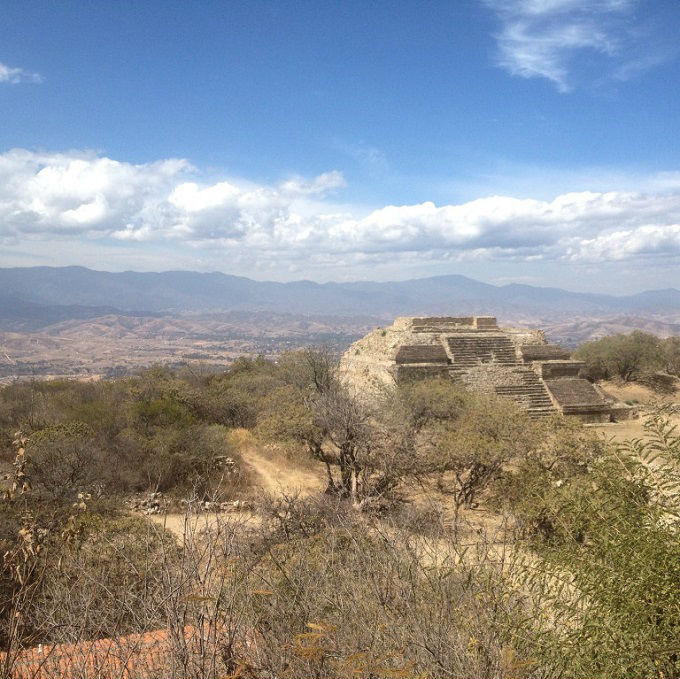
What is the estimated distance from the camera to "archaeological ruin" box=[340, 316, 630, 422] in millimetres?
17953

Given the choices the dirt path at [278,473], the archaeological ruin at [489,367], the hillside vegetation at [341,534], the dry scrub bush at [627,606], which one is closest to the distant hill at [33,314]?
the archaeological ruin at [489,367]

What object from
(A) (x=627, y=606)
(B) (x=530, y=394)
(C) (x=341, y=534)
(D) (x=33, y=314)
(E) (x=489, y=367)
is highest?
(A) (x=627, y=606)

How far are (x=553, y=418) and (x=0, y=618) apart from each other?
10.5 m

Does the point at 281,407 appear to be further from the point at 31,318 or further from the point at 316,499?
the point at 31,318

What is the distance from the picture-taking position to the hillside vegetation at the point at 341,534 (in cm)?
284

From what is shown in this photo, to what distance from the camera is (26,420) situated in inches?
532

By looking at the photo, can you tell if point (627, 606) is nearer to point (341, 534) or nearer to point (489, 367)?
point (341, 534)

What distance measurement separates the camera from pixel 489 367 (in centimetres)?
1922

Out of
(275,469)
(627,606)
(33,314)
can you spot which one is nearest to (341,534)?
(627,606)

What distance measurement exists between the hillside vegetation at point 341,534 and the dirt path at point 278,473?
204 millimetres

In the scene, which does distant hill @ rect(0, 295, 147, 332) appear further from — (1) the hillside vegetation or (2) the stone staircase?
(2) the stone staircase

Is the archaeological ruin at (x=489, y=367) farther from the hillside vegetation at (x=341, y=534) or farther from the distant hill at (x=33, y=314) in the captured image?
the distant hill at (x=33, y=314)

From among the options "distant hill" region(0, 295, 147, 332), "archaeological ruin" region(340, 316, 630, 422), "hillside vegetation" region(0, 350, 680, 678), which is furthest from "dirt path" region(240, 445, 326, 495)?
"distant hill" region(0, 295, 147, 332)

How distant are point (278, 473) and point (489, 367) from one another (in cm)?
953
